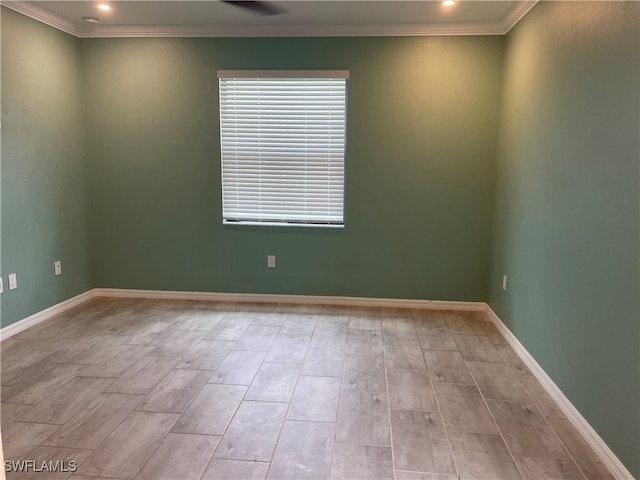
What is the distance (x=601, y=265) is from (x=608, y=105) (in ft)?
2.46

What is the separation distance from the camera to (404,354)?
9.77 ft

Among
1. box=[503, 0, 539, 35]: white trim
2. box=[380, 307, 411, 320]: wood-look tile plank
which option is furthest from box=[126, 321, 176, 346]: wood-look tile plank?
box=[503, 0, 539, 35]: white trim

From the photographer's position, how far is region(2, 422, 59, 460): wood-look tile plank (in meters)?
1.90

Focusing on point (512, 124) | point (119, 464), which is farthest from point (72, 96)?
point (512, 124)

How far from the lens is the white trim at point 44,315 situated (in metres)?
3.19

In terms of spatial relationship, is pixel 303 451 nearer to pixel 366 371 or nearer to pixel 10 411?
pixel 366 371

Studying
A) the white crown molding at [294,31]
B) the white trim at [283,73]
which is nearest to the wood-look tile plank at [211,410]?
the white trim at [283,73]

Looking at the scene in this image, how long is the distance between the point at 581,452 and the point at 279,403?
1.50 metres

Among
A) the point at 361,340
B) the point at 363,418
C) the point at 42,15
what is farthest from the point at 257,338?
the point at 42,15

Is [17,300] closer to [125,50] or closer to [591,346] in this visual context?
[125,50]

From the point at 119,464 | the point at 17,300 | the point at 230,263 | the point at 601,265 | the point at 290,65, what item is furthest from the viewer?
the point at 230,263

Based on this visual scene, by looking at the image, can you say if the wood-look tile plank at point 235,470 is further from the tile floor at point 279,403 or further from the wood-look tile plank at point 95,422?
the wood-look tile plank at point 95,422

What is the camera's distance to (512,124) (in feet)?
10.9

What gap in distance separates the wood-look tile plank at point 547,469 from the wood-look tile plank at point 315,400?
90 centimetres
